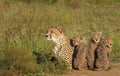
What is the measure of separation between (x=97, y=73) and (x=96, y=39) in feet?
2.43

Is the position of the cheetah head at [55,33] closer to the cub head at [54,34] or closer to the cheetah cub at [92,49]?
the cub head at [54,34]

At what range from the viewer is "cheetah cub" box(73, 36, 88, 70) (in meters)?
10.9

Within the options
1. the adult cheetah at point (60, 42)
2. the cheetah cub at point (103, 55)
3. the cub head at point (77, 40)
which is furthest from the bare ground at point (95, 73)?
the cub head at point (77, 40)

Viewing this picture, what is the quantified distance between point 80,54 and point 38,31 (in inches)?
138

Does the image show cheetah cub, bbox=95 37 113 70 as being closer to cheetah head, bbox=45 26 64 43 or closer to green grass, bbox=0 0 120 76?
green grass, bbox=0 0 120 76

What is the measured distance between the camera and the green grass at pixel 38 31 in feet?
35.4

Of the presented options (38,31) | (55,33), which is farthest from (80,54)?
(38,31)

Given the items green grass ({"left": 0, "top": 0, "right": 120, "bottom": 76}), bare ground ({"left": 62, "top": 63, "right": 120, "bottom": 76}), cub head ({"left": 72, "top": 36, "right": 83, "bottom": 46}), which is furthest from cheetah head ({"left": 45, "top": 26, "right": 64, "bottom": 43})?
bare ground ({"left": 62, "top": 63, "right": 120, "bottom": 76})

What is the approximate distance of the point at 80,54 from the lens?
10875 mm

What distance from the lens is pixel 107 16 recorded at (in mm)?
17656

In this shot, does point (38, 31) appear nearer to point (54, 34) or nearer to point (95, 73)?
point (54, 34)

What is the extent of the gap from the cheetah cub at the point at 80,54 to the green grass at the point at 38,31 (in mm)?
321

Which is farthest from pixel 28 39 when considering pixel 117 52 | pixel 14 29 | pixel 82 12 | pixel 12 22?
pixel 82 12

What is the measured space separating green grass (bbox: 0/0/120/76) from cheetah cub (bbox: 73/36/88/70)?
0.32 meters
